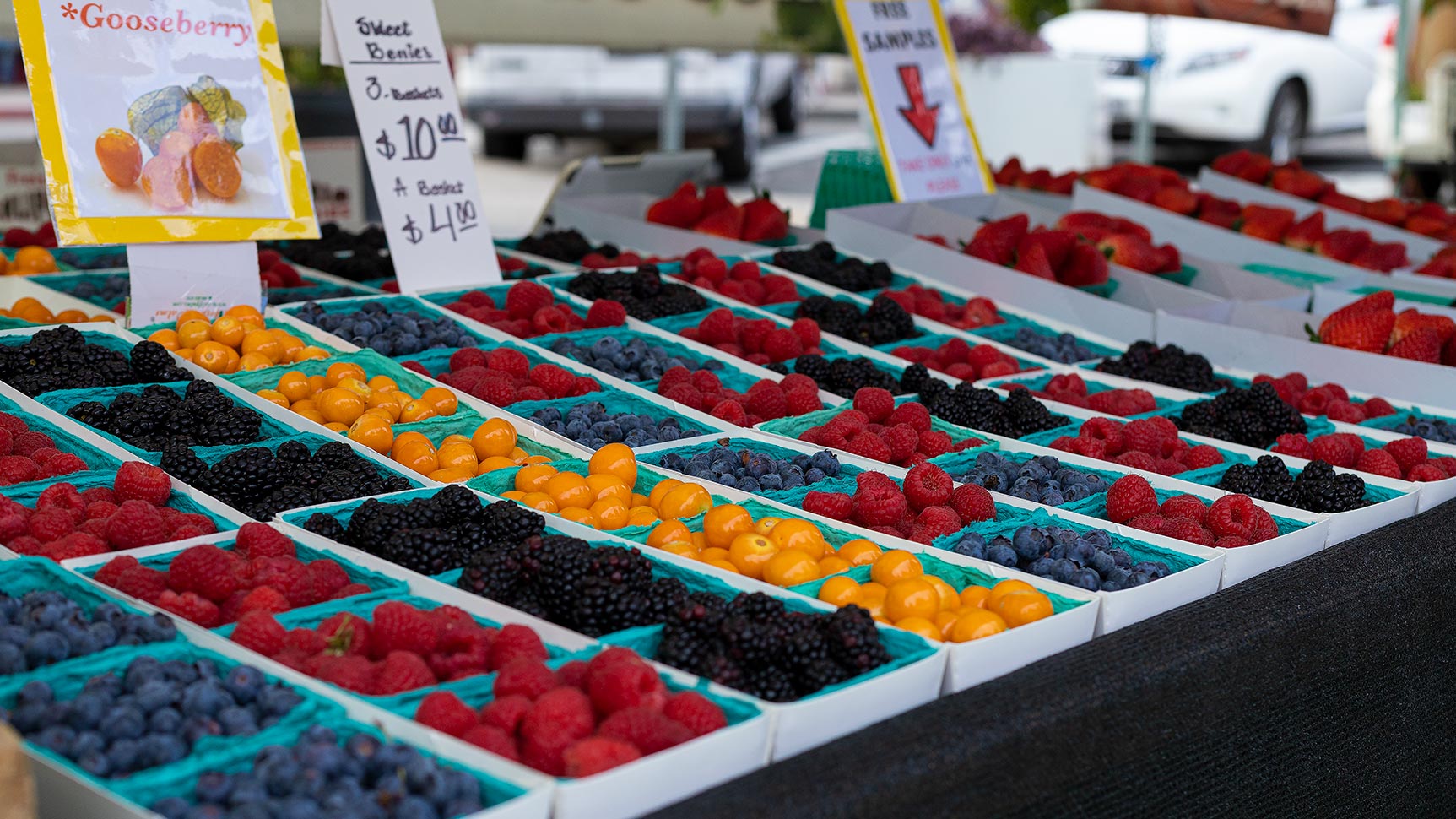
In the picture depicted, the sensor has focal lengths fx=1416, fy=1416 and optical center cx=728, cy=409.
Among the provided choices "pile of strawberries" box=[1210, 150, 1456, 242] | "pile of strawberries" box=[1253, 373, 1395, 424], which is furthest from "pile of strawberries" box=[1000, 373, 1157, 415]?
"pile of strawberries" box=[1210, 150, 1456, 242]

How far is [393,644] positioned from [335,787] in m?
0.32

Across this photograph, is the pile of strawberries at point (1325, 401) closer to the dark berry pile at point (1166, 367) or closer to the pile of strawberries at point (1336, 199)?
the dark berry pile at point (1166, 367)

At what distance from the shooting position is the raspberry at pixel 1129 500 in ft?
→ 7.89

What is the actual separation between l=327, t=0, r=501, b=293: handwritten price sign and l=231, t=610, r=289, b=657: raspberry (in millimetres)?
1793

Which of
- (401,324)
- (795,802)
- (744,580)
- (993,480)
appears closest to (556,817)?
(795,802)

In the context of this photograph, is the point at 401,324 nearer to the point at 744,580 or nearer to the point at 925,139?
the point at 744,580

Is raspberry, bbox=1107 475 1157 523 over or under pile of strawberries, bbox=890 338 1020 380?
over

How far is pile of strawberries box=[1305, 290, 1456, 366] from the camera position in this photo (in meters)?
3.43

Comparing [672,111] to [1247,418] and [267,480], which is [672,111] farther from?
[267,480]

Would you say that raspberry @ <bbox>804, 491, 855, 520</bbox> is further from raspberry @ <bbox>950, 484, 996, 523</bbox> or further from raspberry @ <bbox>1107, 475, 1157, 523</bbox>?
raspberry @ <bbox>1107, 475, 1157, 523</bbox>

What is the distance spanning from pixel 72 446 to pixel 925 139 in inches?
116

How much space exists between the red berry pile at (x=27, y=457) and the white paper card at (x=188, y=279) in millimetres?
605

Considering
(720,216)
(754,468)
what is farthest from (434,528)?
(720,216)

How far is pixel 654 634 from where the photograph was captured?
5.94 ft
